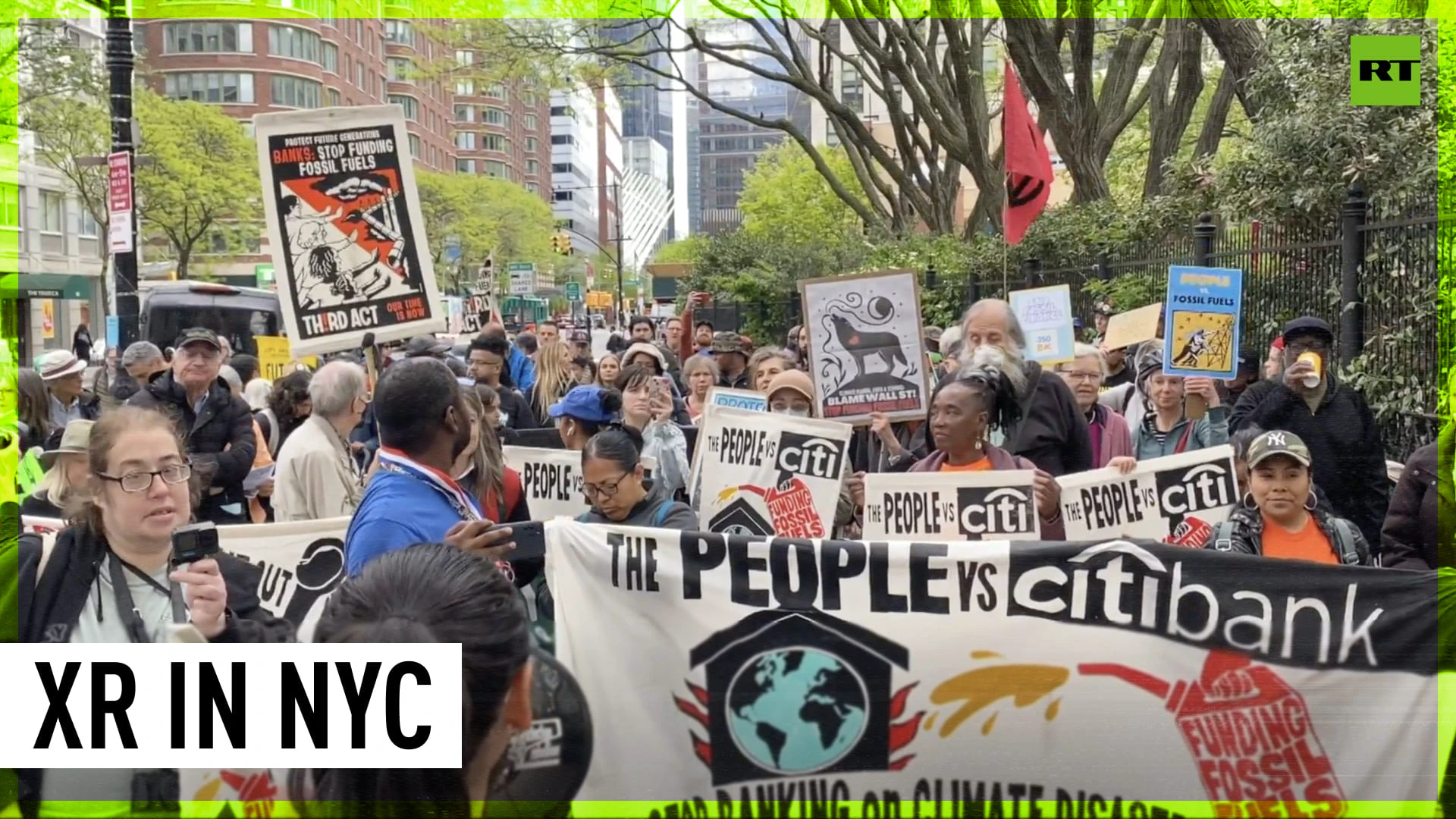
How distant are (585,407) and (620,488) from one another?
4.83ft

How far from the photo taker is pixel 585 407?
260 inches

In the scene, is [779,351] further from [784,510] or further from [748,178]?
[748,178]

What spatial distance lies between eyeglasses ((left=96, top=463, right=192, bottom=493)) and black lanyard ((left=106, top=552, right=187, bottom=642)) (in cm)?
16

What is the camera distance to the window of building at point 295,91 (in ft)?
255

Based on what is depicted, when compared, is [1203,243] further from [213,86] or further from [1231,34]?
[213,86]

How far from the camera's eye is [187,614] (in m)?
3.35

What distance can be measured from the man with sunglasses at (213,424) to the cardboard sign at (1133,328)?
5.25m

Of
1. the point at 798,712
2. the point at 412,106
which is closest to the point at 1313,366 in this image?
the point at 798,712

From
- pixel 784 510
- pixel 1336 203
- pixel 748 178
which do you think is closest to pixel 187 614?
pixel 784 510

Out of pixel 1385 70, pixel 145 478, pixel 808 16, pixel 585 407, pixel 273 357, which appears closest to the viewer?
pixel 145 478

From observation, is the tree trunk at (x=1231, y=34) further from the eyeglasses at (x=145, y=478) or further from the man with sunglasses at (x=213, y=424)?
the eyeglasses at (x=145, y=478)

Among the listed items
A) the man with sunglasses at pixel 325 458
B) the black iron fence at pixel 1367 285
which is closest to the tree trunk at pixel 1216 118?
the black iron fence at pixel 1367 285

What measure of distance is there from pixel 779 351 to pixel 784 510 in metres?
3.03

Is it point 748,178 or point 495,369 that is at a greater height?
point 748,178
